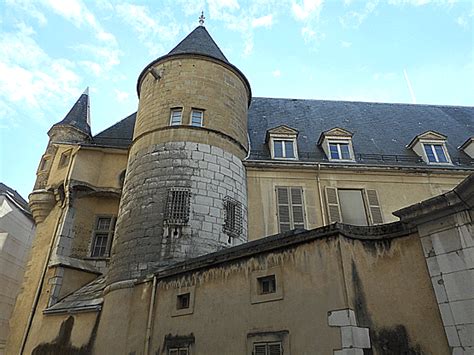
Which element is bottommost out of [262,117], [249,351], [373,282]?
[249,351]

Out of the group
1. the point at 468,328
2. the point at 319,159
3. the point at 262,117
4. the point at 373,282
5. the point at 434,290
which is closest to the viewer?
the point at 468,328

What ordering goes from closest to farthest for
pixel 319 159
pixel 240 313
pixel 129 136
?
pixel 240 313 < pixel 319 159 < pixel 129 136

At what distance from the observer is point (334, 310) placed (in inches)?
209

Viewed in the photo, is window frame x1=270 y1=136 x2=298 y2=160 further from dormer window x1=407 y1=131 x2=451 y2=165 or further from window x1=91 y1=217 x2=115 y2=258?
window x1=91 y1=217 x2=115 y2=258

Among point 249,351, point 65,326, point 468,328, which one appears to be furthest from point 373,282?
point 65,326

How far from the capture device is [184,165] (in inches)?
410

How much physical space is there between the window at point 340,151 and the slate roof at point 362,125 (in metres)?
0.35

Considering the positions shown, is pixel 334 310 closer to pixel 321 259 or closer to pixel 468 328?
pixel 321 259

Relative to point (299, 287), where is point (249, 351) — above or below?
below

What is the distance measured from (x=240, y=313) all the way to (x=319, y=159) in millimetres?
7781

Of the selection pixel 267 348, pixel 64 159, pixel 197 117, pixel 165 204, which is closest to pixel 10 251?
pixel 64 159

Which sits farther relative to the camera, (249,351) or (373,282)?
(249,351)

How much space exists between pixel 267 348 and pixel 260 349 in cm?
13

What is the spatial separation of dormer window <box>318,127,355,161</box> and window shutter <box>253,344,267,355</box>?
8433mm
